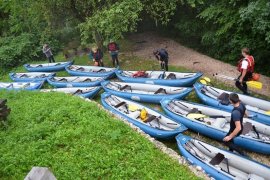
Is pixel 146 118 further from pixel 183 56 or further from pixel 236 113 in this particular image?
pixel 183 56

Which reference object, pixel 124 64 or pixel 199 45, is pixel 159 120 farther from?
pixel 199 45

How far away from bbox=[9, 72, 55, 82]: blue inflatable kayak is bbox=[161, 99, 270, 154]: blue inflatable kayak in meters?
8.38

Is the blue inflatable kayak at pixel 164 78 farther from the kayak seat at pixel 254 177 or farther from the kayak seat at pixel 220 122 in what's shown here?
the kayak seat at pixel 254 177

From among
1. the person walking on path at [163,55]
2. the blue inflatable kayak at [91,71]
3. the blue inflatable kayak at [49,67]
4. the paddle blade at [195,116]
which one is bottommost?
the blue inflatable kayak at [49,67]

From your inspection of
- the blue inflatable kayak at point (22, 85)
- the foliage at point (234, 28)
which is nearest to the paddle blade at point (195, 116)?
the foliage at point (234, 28)

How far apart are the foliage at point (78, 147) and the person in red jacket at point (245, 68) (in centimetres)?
472

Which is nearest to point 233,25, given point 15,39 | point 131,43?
point 131,43

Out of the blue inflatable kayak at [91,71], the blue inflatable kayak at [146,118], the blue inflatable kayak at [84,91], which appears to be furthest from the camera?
the blue inflatable kayak at [91,71]

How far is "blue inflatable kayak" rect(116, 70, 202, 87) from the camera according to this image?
1399 centimetres

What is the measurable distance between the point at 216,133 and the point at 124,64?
946 cm

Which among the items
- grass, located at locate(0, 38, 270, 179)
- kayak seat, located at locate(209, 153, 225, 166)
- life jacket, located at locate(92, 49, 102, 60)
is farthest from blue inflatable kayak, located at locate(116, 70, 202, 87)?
kayak seat, located at locate(209, 153, 225, 166)

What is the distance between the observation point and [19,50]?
22125 mm

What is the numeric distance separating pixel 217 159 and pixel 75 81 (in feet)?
32.7

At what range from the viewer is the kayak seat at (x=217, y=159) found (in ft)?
28.9
